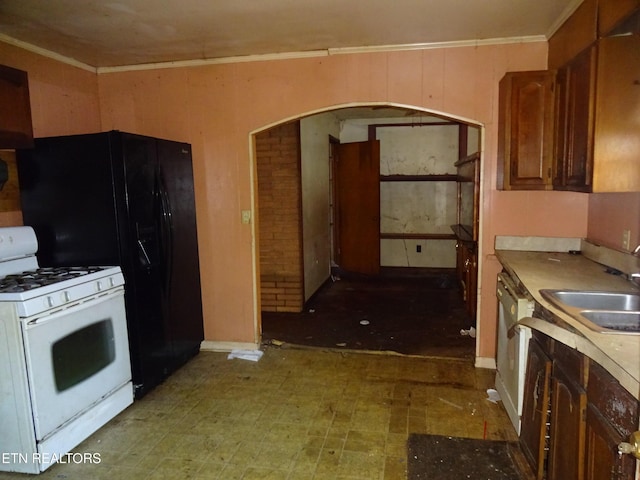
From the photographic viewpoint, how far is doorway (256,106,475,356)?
4.44m

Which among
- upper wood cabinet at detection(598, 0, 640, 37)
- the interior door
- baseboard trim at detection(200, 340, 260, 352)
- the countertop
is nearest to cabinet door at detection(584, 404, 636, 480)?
the countertop

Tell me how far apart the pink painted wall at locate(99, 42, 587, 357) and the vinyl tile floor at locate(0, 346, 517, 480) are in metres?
0.53

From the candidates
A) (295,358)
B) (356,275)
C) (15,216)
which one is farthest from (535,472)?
(356,275)

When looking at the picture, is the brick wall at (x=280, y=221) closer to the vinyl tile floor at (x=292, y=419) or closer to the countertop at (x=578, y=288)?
the vinyl tile floor at (x=292, y=419)

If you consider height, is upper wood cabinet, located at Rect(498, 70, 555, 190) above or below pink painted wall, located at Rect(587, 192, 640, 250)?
above

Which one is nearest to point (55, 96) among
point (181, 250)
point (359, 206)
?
point (181, 250)

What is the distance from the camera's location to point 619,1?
2.04 metres

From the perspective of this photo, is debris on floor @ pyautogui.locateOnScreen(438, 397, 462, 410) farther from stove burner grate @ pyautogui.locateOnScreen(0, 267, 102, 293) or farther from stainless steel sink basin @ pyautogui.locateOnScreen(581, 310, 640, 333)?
stove burner grate @ pyautogui.locateOnScreen(0, 267, 102, 293)

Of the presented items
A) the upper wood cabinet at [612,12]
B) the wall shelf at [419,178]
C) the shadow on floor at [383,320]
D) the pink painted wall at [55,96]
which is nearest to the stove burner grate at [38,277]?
the pink painted wall at [55,96]

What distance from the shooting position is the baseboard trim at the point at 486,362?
3428 millimetres

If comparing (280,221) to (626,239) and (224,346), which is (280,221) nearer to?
(224,346)

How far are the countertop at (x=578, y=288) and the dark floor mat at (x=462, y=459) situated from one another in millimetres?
893

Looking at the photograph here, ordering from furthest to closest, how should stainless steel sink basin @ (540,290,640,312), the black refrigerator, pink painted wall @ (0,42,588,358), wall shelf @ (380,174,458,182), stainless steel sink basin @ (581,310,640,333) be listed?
wall shelf @ (380,174,458,182)
pink painted wall @ (0,42,588,358)
the black refrigerator
stainless steel sink basin @ (540,290,640,312)
stainless steel sink basin @ (581,310,640,333)

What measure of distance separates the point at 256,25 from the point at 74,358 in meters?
2.26
